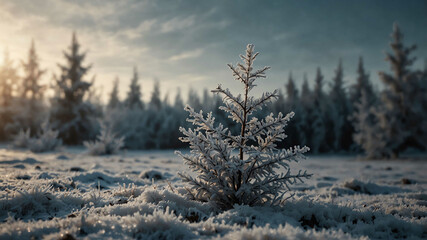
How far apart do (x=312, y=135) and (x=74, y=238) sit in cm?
3689

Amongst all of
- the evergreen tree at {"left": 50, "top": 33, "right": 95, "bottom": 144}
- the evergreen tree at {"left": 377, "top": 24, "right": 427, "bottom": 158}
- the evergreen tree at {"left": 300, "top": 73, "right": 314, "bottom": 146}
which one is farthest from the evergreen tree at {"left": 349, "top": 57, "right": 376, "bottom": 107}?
the evergreen tree at {"left": 50, "top": 33, "right": 95, "bottom": 144}

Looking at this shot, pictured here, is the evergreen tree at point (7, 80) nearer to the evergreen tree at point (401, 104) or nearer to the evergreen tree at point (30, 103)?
the evergreen tree at point (30, 103)

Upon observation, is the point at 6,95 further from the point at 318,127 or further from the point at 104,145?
the point at 318,127

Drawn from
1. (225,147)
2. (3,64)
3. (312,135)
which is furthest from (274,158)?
(3,64)

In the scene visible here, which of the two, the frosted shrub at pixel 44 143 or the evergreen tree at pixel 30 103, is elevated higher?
the evergreen tree at pixel 30 103

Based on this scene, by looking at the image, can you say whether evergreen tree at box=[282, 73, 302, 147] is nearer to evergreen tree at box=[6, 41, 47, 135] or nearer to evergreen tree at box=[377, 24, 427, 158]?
evergreen tree at box=[377, 24, 427, 158]

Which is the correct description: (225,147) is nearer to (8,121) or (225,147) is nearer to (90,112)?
(90,112)

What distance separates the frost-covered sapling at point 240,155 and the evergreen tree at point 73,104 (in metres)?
28.6

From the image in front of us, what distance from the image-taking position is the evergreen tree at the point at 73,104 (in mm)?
29078

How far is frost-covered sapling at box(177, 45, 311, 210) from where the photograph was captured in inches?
163

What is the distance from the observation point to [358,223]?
3736mm

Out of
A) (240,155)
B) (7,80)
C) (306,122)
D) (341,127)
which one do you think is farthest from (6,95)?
(341,127)

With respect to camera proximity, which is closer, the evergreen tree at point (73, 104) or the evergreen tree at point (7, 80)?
the evergreen tree at point (73, 104)

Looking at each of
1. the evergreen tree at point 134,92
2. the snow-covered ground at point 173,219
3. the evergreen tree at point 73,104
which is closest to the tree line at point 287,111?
the evergreen tree at point 73,104
